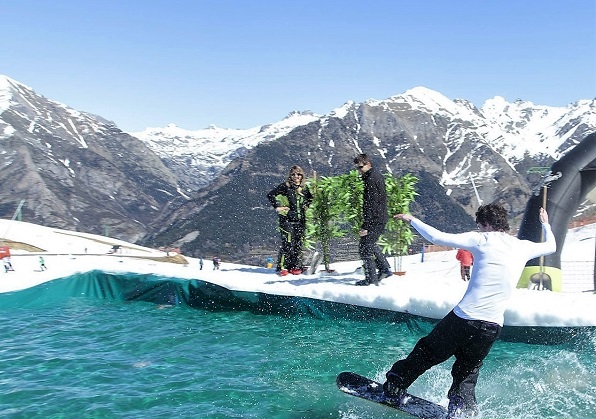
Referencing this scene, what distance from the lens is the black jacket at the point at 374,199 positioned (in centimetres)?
1160

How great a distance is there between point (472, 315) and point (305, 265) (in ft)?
35.5

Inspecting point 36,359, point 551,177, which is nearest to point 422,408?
point 36,359

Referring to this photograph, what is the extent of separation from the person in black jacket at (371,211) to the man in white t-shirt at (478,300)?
585 cm

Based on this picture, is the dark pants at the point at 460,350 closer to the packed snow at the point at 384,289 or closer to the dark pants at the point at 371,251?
the packed snow at the point at 384,289

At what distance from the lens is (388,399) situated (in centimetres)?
604

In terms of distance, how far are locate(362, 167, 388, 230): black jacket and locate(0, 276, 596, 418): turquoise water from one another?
7.06ft

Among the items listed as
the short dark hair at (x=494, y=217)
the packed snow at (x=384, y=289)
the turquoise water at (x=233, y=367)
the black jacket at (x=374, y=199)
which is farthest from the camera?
the black jacket at (x=374, y=199)

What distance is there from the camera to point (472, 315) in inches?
212

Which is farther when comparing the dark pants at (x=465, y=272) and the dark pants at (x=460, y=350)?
the dark pants at (x=465, y=272)

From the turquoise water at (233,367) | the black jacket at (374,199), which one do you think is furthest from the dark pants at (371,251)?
the turquoise water at (233,367)

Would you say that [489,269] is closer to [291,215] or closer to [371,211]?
[371,211]

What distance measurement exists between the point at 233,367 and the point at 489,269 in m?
4.45

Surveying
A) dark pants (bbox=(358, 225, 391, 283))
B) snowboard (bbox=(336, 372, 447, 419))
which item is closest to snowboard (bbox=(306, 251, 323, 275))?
dark pants (bbox=(358, 225, 391, 283))

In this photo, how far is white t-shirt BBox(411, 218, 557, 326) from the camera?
5379 mm
